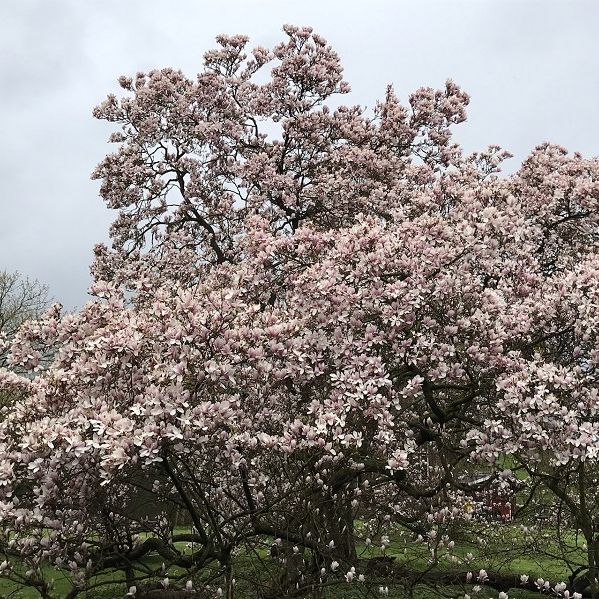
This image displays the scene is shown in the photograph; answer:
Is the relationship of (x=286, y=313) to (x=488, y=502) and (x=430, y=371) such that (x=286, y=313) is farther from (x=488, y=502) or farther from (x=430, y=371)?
(x=488, y=502)

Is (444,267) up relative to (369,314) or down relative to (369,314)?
up

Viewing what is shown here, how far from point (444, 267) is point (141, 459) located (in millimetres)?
4610

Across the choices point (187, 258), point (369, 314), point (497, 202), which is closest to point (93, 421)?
point (369, 314)

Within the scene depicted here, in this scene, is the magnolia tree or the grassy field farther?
the grassy field

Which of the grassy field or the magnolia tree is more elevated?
the magnolia tree

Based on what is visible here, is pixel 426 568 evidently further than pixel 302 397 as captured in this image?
Yes

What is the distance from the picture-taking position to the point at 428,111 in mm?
16828

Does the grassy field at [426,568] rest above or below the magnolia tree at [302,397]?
below

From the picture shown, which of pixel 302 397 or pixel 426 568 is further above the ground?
pixel 302 397

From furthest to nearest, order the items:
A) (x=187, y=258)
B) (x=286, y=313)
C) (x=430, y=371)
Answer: (x=187, y=258) → (x=286, y=313) → (x=430, y=371)

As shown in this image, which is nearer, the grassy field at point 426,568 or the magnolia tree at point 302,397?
the magnolia tree at point 302,397

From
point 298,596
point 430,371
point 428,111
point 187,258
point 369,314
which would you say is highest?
point 428,111

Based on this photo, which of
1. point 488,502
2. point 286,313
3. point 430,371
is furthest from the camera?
point 488,502

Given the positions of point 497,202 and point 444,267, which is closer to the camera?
point 444,267
